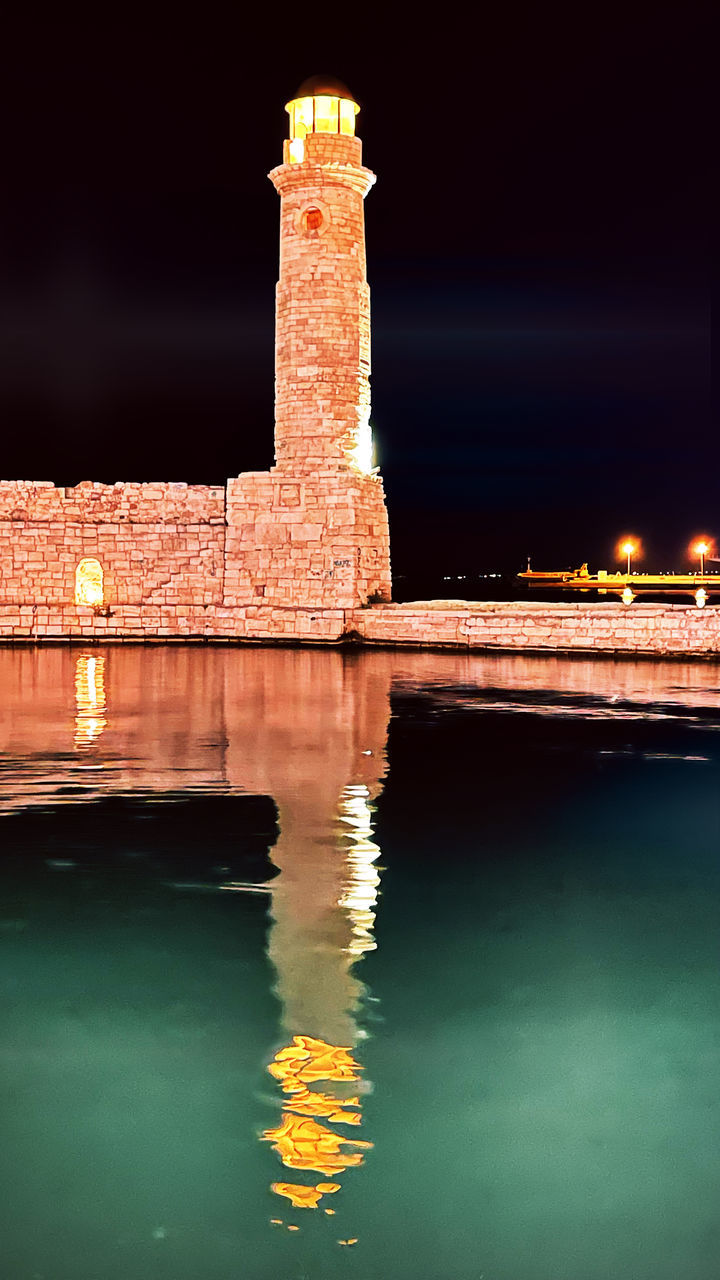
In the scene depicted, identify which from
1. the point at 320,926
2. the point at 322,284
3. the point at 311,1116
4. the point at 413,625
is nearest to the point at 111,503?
the point at 322,284

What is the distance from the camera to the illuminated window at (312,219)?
1708 centimetres

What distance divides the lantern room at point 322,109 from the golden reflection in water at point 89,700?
9.00 m

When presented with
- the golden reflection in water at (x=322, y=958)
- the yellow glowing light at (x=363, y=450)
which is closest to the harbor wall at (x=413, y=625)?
the yellow glowing light at (x=363, y=450)

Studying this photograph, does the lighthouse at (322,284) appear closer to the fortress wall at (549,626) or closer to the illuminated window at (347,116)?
the illuminated window at (347,116)

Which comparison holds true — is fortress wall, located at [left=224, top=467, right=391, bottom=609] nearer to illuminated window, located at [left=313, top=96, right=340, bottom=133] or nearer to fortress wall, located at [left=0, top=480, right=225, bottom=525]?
fortress wall, located at [left=0, top=480, right=225, bottom=525]

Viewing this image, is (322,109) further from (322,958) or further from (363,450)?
(322,958)

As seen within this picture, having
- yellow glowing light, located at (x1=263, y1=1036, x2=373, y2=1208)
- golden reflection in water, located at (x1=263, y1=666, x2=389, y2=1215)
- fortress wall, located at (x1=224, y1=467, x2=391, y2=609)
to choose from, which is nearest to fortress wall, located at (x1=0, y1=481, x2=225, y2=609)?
fortress wall, located at (x1=224, y1=467, x2=391, y2=609)

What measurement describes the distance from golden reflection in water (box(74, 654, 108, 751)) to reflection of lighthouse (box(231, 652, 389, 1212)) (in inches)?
54.1

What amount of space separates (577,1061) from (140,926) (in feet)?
5.79

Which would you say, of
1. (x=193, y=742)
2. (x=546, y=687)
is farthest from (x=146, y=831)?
(x=546, y=687)

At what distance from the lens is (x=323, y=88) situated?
17250 millimetres

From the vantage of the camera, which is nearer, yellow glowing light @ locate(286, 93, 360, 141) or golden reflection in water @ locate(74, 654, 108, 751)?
golden reflection in water @ locate(74, 654, 108, 751)

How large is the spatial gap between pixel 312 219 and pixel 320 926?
1541cm

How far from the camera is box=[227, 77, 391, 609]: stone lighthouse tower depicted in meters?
17.1
